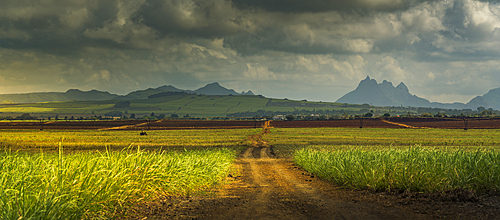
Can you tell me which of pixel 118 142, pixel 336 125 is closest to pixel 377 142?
pixel 118 142

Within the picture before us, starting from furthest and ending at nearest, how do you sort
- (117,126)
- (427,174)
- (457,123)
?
(117,126), (457,123), (427,174)

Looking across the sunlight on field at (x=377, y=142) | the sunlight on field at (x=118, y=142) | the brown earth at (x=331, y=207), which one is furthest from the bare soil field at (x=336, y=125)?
the brown earth at (x=331, y=207)

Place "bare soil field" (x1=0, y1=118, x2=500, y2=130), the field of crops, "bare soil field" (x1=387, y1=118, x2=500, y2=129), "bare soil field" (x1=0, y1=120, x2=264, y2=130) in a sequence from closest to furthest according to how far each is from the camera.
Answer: the field of crops
"bare soil field" (x1=387, y1=118, x2=500, y2=129)
"bare soil field" (x1=0, y1=118, x2=500, y2=130)
"bare soil field" (x1=0, y1=120, x2=264, y2=130)

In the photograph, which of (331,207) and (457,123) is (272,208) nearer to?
(331,207)

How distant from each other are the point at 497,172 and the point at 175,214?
301 inches

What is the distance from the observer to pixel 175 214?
20.3 feet

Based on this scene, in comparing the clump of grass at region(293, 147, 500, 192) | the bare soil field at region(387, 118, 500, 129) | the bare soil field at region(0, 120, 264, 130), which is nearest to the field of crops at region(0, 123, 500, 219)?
the clump of grass at region(293, 147, 500, 192)

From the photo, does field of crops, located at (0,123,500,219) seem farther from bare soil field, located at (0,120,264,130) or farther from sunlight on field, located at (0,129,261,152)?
bare soil field, located at (0,120,264,130)

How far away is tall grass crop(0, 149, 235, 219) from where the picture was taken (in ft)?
15.6

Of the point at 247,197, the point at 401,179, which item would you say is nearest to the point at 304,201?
the point at 247,197

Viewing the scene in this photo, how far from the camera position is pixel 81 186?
574cm

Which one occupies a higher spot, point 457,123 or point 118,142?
point 457,123

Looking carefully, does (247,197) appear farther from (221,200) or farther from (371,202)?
(371,202)

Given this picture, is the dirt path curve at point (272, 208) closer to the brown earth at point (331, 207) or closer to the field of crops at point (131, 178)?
the brown earth at point (331, 207)
